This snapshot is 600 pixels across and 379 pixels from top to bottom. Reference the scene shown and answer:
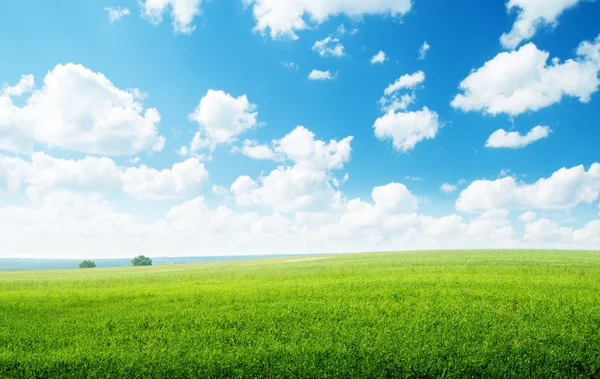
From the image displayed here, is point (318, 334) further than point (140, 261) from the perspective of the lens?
No

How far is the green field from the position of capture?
13047mm

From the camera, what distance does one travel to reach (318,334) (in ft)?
53.6

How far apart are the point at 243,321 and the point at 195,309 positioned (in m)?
4.55

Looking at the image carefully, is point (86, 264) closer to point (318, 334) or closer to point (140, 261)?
point (140, 261)

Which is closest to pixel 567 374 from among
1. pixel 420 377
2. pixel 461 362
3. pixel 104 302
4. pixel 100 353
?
pixel 461 362

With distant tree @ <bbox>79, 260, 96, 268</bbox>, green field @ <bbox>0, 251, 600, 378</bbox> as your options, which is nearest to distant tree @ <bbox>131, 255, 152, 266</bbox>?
distant tree @ <bbox>79, 260, 96, 268</bbox>

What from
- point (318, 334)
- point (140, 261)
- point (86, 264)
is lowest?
point (86, 264)

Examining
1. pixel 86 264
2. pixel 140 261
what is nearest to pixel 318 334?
pixel 140 261

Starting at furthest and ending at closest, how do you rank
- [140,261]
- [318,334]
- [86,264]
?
[86,264] → [140,261] → [318,334]

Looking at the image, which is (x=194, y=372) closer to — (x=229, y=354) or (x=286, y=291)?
(x=229, y=354)

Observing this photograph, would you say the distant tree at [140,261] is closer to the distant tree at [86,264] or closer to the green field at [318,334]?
the distant tree at [86,264]

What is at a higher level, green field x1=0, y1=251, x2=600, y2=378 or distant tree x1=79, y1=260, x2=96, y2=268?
green field x1=0, y1=251, x2=600, y2=378

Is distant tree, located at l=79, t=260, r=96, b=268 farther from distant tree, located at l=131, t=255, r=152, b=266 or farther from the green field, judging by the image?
the green field

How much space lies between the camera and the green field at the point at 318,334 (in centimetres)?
1305
